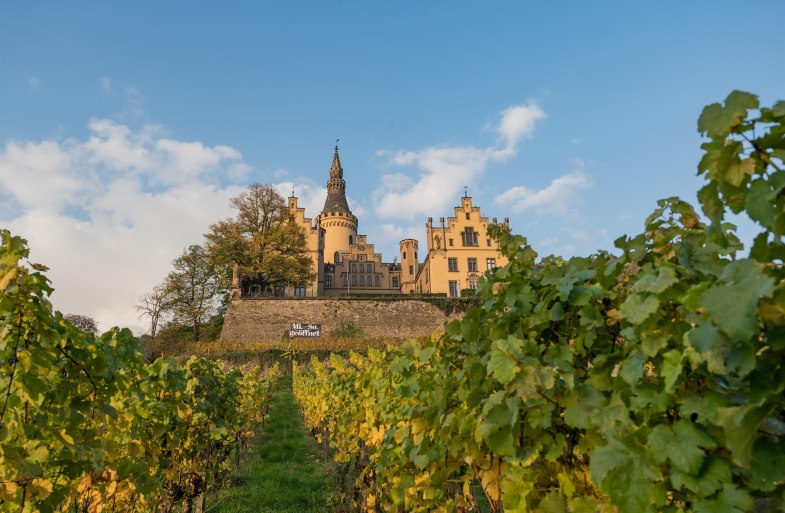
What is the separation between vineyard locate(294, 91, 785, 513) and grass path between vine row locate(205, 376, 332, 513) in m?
4.80

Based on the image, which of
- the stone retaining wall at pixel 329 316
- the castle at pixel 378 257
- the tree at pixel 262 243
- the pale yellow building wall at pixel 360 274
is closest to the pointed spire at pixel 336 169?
the castle at pixel 378 257

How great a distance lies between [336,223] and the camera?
2482 inches

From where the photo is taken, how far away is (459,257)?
152 ft

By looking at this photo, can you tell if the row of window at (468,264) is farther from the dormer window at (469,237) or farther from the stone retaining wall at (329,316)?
the stone retaining wall at (329,316)

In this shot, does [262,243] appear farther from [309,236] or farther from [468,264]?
[468,264]

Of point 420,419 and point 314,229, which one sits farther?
point 314,229

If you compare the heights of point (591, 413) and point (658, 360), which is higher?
point (658, 360)

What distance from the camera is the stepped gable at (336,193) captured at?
212 feet

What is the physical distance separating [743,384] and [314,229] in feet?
166

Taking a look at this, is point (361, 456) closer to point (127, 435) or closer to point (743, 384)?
point (127, 435)

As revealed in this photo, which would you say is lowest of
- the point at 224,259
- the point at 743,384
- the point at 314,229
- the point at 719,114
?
the point at 743,384

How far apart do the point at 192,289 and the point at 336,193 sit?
26.8m

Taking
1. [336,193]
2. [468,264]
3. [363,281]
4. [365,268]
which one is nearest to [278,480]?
[468,264]

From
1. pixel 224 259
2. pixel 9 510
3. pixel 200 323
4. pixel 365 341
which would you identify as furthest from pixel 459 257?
pixel 9 510
